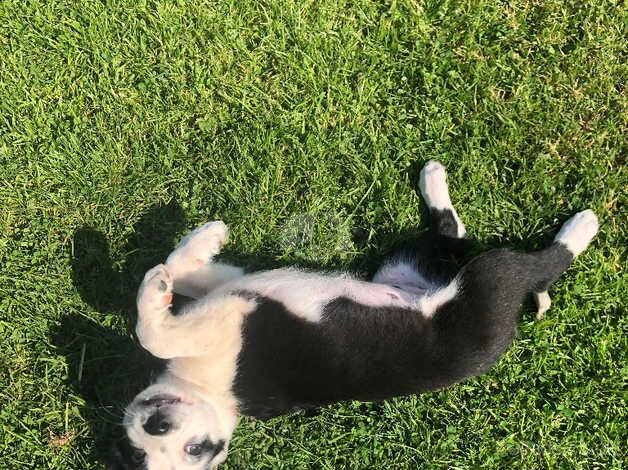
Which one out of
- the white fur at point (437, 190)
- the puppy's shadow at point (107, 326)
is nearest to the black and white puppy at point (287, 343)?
the white fur at point (437, 190)

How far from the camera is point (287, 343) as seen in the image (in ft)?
10.3

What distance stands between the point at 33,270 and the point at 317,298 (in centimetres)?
216

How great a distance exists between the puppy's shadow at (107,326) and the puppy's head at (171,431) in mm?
1097

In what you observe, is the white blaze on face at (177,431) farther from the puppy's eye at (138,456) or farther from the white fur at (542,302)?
the white fur at (542,302)

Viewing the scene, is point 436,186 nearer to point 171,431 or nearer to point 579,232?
point 579,232

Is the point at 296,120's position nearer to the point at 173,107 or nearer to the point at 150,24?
the point at 173,107

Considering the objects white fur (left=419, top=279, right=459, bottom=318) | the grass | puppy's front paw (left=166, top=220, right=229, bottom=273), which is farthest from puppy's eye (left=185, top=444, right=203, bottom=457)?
white fur (left=419, top=279, right=459, bottom=318)

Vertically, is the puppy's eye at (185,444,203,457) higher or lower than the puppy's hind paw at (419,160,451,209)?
lower

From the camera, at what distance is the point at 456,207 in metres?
4.05

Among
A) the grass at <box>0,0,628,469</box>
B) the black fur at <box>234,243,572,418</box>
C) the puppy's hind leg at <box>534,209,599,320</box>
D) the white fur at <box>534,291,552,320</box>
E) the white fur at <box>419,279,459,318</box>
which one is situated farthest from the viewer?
the grass at <box>0,0,628,469</box>

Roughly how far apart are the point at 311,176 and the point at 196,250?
3.65 feet

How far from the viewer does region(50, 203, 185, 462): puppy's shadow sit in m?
4.20

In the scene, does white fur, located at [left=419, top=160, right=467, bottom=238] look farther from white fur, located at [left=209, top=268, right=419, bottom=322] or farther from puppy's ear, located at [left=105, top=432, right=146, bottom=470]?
puppy's ear, located at [left=105, top=432, right=146, bottom=470]

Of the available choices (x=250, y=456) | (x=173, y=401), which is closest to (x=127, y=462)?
(x=173, y=401)
